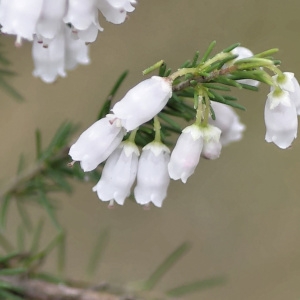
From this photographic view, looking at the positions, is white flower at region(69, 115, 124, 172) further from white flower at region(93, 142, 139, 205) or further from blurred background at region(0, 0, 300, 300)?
blurred background at region(0, 0, 300, 300)

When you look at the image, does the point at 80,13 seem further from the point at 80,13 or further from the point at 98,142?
the point at 98,142

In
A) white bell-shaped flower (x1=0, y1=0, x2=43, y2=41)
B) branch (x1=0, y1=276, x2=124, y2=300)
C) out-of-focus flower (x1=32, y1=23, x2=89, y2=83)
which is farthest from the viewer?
branch (x1=0, y1=276, x2=124, y2=300)

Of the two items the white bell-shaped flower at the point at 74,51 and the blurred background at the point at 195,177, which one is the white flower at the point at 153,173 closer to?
the white bell-shaped flower at the point at 74,51

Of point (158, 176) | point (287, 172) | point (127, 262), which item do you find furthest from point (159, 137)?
point (287, 172)

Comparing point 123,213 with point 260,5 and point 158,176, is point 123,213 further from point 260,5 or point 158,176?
point 158,176

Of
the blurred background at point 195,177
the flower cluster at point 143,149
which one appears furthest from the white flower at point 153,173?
the blurred background at point 195,177

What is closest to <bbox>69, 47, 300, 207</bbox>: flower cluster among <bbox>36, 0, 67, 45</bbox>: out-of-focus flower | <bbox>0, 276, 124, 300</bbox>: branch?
<bbox>36, 0, 67, 45</bbox>: out-of-focus flower
